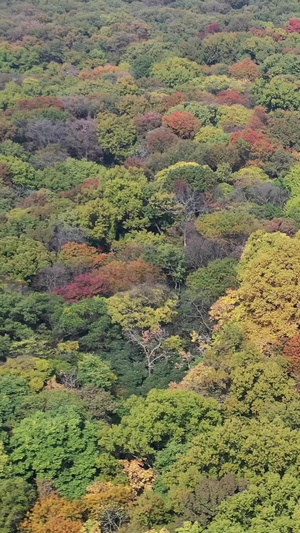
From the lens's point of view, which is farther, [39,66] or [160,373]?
[39,66]

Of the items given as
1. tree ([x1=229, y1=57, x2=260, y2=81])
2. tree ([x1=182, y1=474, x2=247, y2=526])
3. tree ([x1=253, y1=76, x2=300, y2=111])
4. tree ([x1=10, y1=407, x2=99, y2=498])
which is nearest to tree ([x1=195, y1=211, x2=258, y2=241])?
tree ([x1=10, y1=407, x2=99, y2=498])

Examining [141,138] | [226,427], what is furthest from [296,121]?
[226,427]

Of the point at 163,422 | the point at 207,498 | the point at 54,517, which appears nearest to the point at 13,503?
the point at 54,517

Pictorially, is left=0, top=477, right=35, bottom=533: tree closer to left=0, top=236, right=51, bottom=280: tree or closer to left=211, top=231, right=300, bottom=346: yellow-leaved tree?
left=211, top=231, right=300, bottom=346: yellow-leaved tree

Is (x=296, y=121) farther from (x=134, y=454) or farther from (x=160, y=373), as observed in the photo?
(x=134, y=454)

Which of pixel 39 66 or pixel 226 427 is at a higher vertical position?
pixel 226 427

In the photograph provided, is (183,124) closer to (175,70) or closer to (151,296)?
(175,70)

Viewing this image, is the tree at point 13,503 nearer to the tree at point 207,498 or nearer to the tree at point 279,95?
the tree at point 207,498

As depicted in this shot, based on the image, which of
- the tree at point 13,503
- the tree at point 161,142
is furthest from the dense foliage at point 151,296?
the tree at point 161,142

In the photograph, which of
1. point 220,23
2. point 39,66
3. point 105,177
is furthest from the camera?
point 220,23
